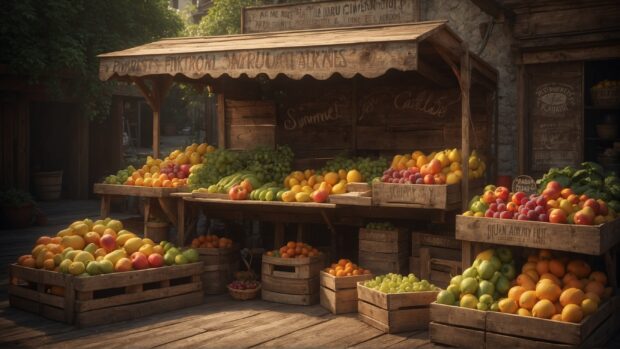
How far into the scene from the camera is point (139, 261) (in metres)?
7.68

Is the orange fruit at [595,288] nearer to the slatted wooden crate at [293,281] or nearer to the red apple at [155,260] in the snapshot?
the slatted wooden crate at [293,281]

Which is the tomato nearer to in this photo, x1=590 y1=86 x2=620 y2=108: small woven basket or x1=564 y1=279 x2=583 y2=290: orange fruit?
x1=564 y1=279 x2=583 y2=290: orange fruit

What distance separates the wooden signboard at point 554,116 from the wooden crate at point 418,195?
3.02 meters

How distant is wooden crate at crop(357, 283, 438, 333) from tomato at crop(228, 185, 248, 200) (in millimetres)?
2317

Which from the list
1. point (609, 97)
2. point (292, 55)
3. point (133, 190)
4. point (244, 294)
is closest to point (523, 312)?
point (244, 294)

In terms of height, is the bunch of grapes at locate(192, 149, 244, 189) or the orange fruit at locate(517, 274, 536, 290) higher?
the bunch of grapes at locate(192, 149, 244, 189)

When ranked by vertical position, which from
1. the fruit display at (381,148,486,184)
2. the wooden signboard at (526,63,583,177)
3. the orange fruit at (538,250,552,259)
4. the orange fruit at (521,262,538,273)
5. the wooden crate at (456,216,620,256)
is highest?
the wooden signboard at (526,63,583,177)

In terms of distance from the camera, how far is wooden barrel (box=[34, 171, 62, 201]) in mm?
18344

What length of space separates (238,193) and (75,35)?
932 cm

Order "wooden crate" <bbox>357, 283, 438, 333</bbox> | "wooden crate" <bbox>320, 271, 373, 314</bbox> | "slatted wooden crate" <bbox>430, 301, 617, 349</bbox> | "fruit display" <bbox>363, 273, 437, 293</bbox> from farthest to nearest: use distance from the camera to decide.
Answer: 1. "wooden crate" <bbox>320, 271, 373, 314</bbox>
2. "fruit display" <bbox>363, 273, 437, 293</bbox>
3. "wooden crate" <bbox>357, 283, 438, 333</bbox>
4. "slatted wooden crate" <bbox>430, 301, 617, 349</bbox>

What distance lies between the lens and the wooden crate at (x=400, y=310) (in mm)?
6699

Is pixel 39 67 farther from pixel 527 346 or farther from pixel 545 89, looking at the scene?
pixel 527 346

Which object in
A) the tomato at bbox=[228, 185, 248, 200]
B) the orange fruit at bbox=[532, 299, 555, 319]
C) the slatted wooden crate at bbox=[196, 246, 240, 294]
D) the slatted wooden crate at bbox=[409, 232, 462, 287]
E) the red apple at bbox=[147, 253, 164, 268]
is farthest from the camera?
the slatted wooden crate at bbox=[196, 246, 240, 294]

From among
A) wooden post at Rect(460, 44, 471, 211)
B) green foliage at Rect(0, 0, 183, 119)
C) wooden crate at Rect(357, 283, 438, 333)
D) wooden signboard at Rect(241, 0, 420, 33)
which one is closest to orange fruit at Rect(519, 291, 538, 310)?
wooden crate at Rect(357, 283, 438, 333)
